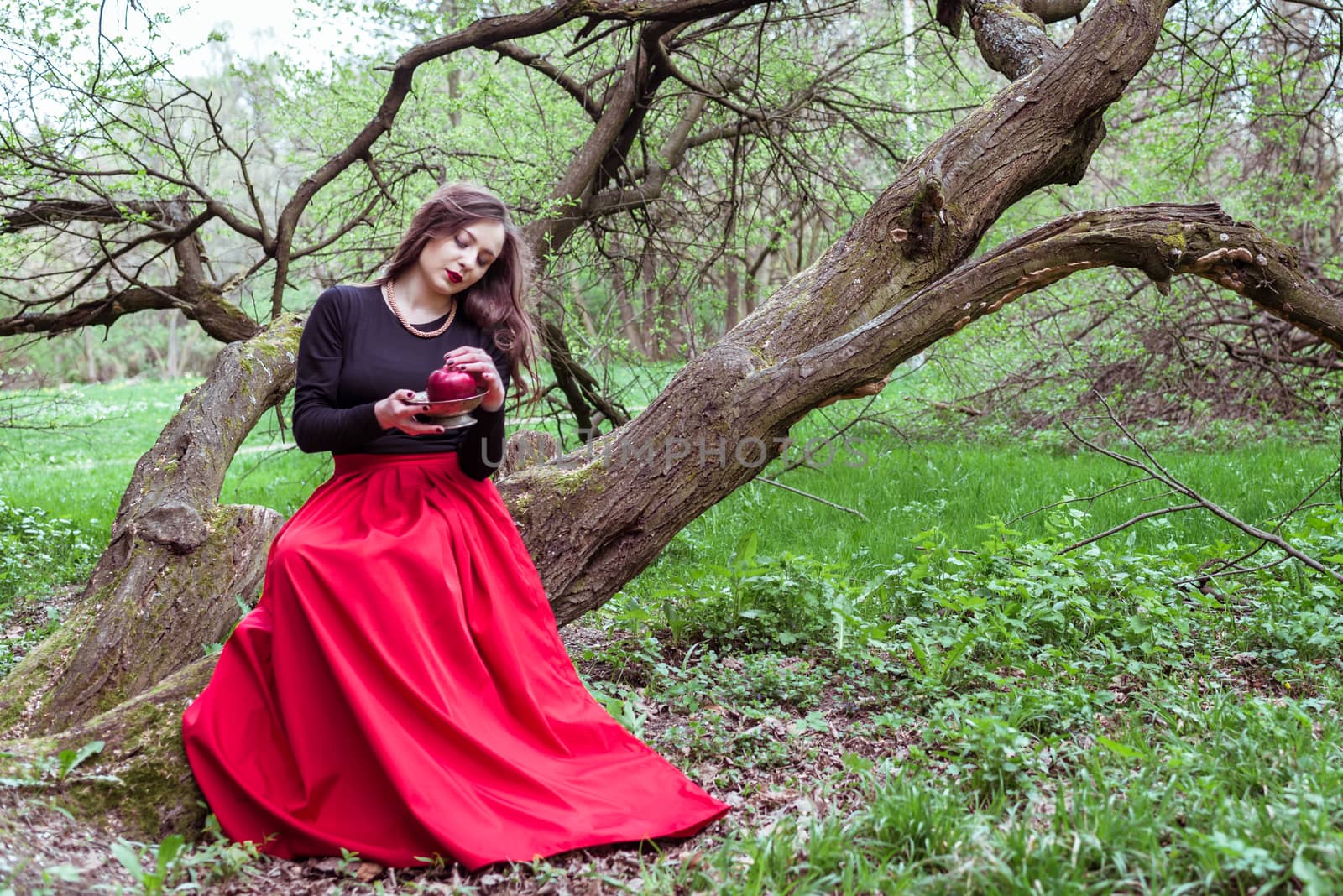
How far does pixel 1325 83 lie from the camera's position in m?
8.66

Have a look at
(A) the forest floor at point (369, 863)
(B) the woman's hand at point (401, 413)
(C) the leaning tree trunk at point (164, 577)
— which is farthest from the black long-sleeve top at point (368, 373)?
(A) the forest floor at point (369, 863)

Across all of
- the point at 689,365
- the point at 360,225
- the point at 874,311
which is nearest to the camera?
the point at 689,365

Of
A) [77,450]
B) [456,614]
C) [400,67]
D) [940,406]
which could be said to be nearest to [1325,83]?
[940,406]

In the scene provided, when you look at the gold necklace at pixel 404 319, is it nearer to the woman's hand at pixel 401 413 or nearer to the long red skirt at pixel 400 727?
the woman's hand at pixel 401 413

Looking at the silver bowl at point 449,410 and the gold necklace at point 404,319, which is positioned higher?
the gold necklace at point 404,319

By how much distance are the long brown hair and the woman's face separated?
0.02 meters

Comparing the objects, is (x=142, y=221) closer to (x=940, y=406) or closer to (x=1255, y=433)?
(x=940, y=406)

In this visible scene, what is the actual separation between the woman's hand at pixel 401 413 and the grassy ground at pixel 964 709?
1.16 metres

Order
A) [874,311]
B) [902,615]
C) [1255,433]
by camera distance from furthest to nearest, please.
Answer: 1. [1255,433]
2. [902,615]
3. [874,311]

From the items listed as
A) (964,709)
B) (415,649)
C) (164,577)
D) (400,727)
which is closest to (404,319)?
(415,649)

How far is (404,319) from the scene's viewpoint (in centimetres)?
327

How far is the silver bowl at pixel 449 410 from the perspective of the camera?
288 cm

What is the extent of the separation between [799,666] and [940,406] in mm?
6661

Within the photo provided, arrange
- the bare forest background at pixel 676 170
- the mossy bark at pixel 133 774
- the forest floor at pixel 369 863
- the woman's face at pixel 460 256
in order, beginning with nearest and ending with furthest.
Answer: the forest floor at pixel 369 863, the mossy bark at pixel 133 774, the woman's face at pixel 460 256, the bare forest background at pixel 676 170
